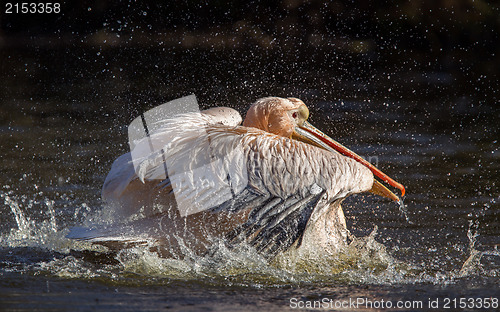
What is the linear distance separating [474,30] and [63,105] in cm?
607

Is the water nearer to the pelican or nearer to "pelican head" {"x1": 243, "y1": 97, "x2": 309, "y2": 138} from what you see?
the pelican

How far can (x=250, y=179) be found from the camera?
3.88 metres

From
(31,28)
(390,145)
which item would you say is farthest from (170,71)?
(390,145)

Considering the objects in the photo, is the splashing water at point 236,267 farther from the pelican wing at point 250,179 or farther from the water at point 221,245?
the pelican wing at point 250,179

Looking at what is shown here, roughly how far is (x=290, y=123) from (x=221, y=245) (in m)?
1.19

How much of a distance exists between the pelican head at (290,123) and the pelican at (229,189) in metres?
0.60

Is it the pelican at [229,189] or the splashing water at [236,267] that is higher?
the pelican at [229,189]

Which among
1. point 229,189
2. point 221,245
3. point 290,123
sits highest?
point 290,123

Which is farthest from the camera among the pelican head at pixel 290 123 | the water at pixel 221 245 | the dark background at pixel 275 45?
the dark background at pixel 275 45

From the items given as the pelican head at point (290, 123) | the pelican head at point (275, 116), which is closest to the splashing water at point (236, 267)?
the pelican head at point (290, 123)

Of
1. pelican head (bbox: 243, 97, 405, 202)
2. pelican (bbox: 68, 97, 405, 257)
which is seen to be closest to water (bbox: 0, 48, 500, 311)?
pelican (bbox: 68, 97, 405, 257)

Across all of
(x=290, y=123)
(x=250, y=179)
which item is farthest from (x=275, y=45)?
(x=250, y=179)

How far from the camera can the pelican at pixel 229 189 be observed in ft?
12.7

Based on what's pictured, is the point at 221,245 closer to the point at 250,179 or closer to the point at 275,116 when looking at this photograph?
the point at 250,179
